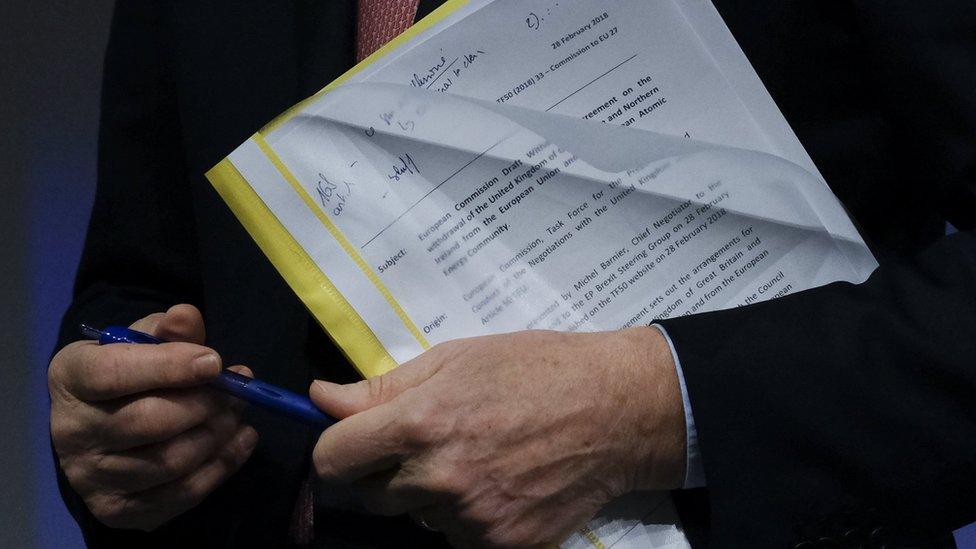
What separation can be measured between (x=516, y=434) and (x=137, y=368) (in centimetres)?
25

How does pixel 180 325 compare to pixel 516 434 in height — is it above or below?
above

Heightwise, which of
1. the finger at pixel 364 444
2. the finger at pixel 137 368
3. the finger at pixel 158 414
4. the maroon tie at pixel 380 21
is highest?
the maroon tie at pixel 380 21

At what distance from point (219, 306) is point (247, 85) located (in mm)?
199

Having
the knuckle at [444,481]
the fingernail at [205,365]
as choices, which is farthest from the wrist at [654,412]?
the fingernail at [205,365]

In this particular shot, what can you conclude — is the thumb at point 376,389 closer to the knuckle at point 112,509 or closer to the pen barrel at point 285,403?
the pen barrel at point 285,403

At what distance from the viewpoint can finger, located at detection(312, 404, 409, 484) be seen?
50cm

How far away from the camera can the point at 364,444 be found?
1.66 feet

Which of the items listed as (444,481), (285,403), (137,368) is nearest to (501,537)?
(444,481)

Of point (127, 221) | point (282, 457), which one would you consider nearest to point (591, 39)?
point (282, 457)

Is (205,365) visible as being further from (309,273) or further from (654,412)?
(654,412)

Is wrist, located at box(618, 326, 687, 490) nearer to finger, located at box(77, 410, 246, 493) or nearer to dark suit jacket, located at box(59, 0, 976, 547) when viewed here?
dark suit jacket, located at box(59, 0, 976, 547)

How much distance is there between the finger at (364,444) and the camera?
50 centimetres

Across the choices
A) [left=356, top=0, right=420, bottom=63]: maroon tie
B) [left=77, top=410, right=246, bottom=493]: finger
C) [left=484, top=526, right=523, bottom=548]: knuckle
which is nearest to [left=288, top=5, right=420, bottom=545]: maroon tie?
[left=356, top=0, right=420, bottom=63]: maroon tie

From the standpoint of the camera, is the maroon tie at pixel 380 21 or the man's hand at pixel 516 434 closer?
the man's hand at pixel 516 434
